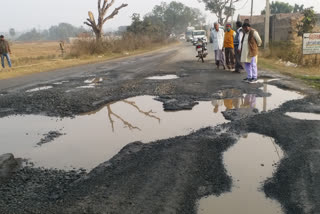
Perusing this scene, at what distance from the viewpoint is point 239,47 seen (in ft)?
29.8

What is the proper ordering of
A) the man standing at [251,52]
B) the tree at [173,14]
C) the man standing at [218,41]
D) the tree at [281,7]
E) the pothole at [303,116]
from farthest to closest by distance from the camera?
1. the tree at [173,14]
2. the tree at [281,7]
3. the man standing at [218,41]
4. the man standing at [251,52]
5. the pothole at [303,116]

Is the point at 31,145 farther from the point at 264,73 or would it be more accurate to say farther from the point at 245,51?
the point at 264,73

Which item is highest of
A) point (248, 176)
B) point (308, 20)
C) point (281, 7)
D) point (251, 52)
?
point (281, 7)

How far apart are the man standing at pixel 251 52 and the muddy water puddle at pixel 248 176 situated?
14.6ft

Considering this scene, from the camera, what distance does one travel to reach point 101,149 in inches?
161

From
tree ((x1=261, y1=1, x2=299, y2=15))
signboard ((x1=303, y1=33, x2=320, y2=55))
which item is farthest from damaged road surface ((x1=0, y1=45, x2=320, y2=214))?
tree ((x1=261, y1=1, x2=299, y2=15))

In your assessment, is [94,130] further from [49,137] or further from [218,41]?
[218,41]

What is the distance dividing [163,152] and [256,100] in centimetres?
334

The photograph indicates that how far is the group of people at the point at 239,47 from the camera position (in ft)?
27.5

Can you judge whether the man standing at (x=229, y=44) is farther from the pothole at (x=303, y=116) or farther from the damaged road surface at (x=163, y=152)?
the pothole at (x=303, y=116)

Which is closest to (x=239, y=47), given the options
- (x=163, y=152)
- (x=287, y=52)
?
(x=287, y=52)

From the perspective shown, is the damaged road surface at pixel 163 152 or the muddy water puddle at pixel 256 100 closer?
the damaged road surface at pixel 163 152

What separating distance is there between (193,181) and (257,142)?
1.52m


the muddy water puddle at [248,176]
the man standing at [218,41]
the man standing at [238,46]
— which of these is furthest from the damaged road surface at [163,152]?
the man standing at [218,41]
